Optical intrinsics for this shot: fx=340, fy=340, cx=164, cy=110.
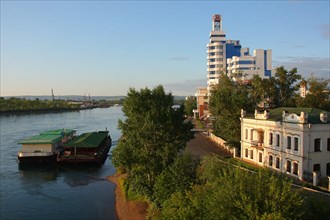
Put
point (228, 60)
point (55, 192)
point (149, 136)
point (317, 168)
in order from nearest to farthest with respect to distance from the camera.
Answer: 1. point (317, 168)
2. point (149, 136)
3. point (55, 192)
4. point (228, 60)

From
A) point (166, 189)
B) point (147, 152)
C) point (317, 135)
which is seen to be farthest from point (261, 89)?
point (166, 189)

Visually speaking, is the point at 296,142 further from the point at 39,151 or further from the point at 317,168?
the point at 39,151

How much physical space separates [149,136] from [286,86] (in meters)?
36.3

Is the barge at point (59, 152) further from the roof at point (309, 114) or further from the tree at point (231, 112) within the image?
the roof at point (309, 114)

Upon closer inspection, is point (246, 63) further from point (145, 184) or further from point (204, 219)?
point (204, 219)

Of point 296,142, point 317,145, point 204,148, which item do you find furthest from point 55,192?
point 317,145

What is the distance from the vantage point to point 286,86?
62969 millimetres

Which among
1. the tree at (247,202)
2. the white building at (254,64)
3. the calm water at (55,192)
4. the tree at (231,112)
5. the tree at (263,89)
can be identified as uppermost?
the white building at (254,64)

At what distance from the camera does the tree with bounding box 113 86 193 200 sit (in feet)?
117

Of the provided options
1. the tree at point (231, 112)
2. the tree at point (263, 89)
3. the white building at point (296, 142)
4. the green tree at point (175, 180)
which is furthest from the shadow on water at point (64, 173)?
the tree at point (263, 89)

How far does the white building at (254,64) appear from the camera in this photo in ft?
417

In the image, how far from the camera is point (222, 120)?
175 feet

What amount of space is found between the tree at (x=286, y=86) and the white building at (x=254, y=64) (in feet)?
205

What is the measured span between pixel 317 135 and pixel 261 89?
28.6 meters
